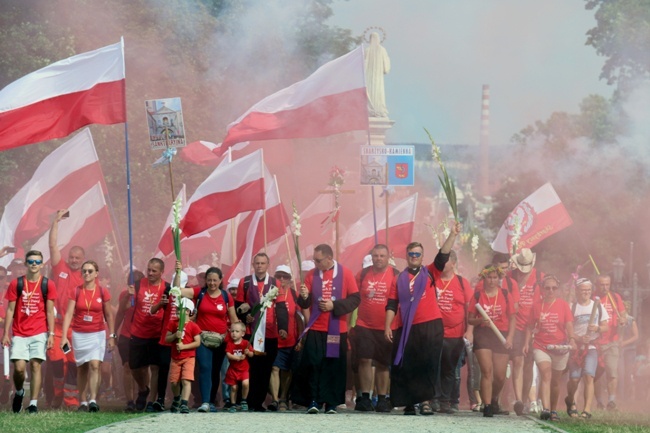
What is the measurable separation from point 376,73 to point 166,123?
24947 millimetres

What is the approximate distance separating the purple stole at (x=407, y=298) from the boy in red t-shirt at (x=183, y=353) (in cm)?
223

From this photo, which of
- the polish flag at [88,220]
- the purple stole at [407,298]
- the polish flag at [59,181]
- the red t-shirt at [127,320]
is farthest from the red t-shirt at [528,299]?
the polish flag at [59,181]

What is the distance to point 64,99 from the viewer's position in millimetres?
21172

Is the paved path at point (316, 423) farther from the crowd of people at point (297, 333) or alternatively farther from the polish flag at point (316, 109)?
the polish flag at point (316, 109)

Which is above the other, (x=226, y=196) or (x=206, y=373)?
(x=226, y=196)

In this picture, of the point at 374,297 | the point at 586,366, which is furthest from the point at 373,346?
the point at 586,366

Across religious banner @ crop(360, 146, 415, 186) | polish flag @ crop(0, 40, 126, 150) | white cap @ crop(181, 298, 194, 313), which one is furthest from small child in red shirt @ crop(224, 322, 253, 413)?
religious banner @ crop(360, 146, 415, 186)

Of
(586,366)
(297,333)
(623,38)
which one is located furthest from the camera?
(623,38)

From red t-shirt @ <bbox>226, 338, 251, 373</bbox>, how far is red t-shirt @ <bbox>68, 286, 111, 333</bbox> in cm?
146

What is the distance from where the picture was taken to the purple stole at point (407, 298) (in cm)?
1825

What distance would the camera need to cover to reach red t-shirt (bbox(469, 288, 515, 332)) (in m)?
18.9

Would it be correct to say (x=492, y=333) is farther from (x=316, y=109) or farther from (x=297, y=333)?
(x=316, y=109)

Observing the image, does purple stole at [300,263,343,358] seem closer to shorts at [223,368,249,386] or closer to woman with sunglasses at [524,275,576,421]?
shorts at [223,368,249,386]

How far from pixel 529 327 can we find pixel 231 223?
6018mm
